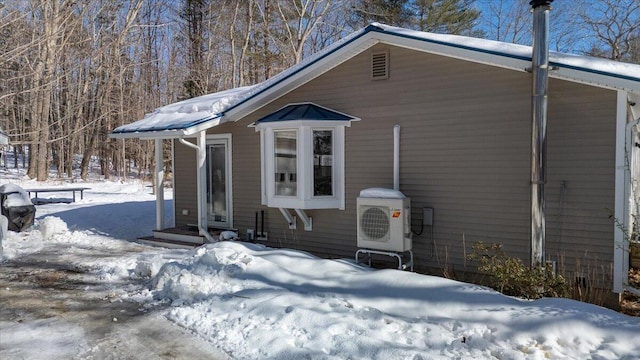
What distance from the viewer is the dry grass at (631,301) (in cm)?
521

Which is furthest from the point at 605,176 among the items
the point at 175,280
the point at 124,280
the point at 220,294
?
the point at 124,280

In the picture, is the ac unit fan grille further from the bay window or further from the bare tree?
the bare tree

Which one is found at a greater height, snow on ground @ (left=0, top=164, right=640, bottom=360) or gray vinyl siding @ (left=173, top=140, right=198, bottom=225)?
gray vinyl siding @ (left=173, top=140, right=198, bottom=225)

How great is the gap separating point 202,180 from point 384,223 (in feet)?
13.6

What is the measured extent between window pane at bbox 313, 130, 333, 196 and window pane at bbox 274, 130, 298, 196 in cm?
35

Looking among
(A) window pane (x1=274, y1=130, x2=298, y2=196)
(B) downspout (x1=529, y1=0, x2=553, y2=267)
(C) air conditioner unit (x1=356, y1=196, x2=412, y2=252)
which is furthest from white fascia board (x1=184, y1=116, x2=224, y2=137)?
(B) downspout (x1=529, y1=0, x2=553, y2=267)

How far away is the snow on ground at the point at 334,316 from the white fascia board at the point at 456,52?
303 centimetres

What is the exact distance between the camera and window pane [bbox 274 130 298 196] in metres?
7.82

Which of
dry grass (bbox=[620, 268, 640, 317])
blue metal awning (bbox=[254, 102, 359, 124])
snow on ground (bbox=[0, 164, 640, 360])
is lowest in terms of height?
dry grass (bbox=[620, 268, 640, 317])

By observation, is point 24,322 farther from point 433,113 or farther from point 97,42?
point 97,42

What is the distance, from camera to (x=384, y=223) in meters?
6.75

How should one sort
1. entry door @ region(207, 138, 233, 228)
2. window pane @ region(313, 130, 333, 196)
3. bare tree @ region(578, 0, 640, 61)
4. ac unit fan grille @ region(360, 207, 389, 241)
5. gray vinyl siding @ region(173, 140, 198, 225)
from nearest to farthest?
ac unit fan grille @ region(360, 207, 389, 241), window pane @ region(313, 130, 333, 196), entry door @ region(207, 138, 233, 228), gray vinyl siding @ region(173, 140, 198, 225), bare tree @ region(578, 0, 640, 61)

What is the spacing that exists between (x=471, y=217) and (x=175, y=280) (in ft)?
13.6

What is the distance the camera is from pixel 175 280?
18.1 ft
